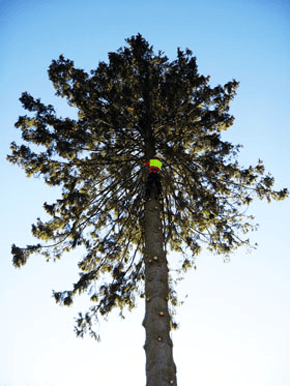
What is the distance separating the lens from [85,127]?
802cm

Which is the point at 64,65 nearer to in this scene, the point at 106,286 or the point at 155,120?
the point at 155,120

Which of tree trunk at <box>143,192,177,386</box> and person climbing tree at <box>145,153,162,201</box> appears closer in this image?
tree trunk at <box>143,192,177,386</box>

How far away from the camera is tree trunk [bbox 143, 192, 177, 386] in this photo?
4410mm

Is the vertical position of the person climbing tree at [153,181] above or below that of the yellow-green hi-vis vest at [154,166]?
below

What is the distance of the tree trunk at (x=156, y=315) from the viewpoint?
4410mm

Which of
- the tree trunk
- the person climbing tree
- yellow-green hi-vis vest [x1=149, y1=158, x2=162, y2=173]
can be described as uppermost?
yellow-green hi-vis vest [x1=149, y1=158, x2=162, y2=173]

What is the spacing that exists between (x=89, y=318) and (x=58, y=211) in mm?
3110

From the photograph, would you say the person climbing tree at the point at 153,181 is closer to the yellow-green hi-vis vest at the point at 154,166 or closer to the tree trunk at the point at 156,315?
the yellow-green hi-vis vest at the point at 154,166

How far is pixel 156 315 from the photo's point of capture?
507 cm

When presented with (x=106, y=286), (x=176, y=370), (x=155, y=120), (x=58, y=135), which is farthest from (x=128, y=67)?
(x=176, y=370)

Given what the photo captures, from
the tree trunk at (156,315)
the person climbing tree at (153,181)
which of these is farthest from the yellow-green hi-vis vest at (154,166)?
the tree trunk at (156,315)

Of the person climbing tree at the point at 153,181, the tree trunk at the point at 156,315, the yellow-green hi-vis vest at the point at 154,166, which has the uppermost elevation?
the yellow-green hi-vis vest at the point at 154,166

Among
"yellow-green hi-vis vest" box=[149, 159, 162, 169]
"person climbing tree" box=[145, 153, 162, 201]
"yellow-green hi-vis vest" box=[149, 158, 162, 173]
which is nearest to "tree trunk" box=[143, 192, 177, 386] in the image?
"person climbing tree" box=[145, 153, 162, 201]

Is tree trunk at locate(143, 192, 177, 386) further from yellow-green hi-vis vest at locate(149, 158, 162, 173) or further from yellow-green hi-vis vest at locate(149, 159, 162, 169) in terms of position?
yellow-green hi-vis vest at locate(149, 159, 162, 169)
